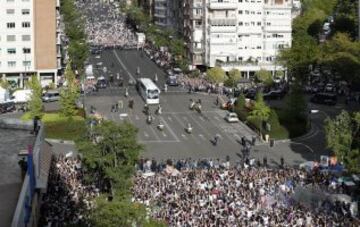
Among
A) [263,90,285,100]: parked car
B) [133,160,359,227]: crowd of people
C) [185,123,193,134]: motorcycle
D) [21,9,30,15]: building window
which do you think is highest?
[21,9,30,15]: building window

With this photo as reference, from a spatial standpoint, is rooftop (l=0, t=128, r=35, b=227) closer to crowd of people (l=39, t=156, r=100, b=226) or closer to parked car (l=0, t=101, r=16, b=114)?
→ crowd of people (l=39, t=156, r=100, b=226)

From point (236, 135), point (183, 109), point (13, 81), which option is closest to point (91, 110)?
point (183, 109)

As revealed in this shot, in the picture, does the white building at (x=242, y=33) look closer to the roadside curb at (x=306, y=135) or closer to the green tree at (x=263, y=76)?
the green tree at (x=263, y=76)

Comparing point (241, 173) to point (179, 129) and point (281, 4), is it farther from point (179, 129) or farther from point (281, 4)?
point (281, 4)

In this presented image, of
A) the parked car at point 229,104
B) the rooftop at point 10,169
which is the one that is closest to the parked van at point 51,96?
the parked car at point 229,104

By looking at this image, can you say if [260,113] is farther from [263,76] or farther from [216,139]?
[263,76]

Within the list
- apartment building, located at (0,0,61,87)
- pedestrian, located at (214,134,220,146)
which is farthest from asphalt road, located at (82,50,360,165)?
apartment building, located at (0,0,61,87)
